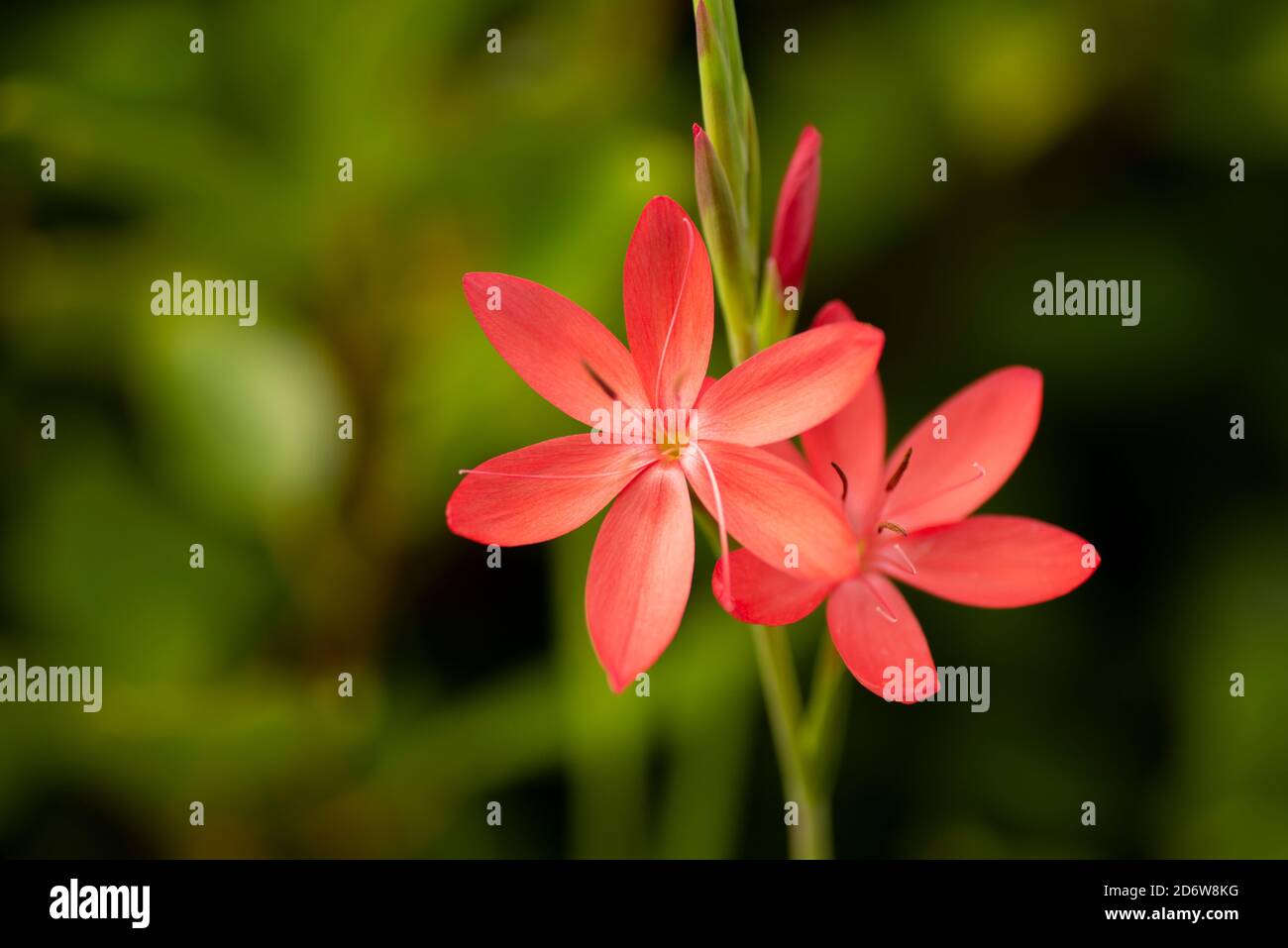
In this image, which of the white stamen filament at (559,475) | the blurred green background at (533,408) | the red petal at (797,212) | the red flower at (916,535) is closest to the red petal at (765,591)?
the red flower at (916,535)

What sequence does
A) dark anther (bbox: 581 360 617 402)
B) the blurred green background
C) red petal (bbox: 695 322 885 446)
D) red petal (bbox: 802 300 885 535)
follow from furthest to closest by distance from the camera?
the blurred green background < red petal (bbox: 802 300 885 535) < dark anther (bbox: 581 360 617 402) < red petal (bbox: 695 322 885 446)

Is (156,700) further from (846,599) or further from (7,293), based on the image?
(846,599)

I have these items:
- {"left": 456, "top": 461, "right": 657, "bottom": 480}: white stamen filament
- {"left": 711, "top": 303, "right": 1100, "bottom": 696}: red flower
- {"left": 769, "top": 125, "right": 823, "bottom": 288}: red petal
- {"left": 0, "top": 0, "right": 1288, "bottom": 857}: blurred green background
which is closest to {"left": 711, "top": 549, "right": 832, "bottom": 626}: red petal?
{"left": 711, "top": 303, "right": 1100, "bottom": 696}: red flower

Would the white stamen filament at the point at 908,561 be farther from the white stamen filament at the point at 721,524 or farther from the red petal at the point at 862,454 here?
the white stamen filament at the point at 721,524

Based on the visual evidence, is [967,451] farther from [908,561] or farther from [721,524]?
[721,524]

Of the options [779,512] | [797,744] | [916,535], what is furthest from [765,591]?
[797,744]

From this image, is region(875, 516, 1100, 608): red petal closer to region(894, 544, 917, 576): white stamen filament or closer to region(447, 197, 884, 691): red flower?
region(894, 544, 917, 576): white stamen filament
